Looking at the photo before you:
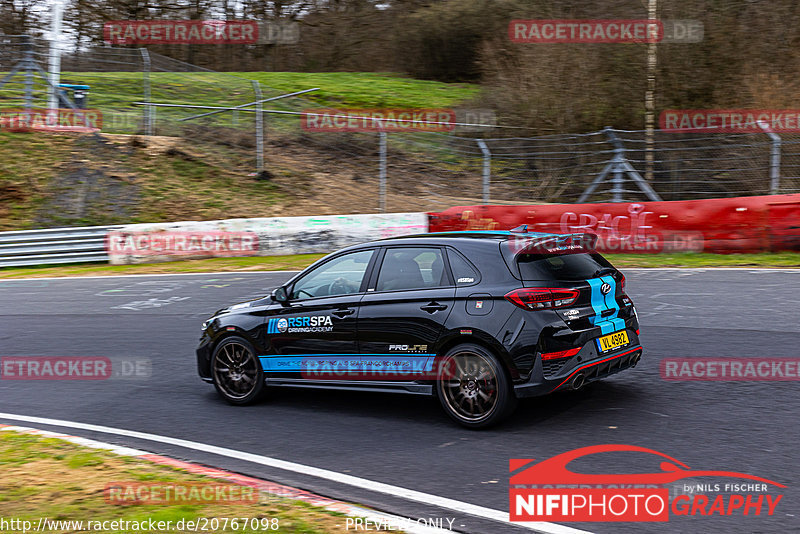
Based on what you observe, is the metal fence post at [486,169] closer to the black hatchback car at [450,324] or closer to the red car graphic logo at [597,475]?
the black hatchback car at [450,324]

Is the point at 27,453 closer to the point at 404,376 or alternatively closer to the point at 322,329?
the point at 322,329

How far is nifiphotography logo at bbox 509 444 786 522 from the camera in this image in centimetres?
450

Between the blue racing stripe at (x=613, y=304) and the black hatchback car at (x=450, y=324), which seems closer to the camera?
the black hatchback car at (x=450, y=324)

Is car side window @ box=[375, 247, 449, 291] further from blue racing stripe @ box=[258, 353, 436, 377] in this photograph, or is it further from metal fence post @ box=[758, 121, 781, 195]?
metal fence post @ box=[758, 121, 781, 195]

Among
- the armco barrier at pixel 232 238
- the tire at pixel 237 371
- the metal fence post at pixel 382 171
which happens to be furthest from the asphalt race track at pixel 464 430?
the metal fence post at pixel 382 171

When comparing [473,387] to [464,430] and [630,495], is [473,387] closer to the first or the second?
[464,430]

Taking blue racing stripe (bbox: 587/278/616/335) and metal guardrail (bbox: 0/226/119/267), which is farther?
metal guardrail (bbox: 0/226/119/267)

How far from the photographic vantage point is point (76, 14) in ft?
125

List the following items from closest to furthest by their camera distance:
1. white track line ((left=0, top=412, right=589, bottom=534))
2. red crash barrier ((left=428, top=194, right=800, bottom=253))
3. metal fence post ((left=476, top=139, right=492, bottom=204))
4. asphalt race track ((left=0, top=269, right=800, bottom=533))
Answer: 1. white track line ((left=0, top=412, right=589, bottom=534))
2. asphalt race track ((left=0, top=269, right=800, bottom=533))
3. red crash barrier ((left=428, top=194, right=800, bottom=253))
4. metal fence post ((left=476, top=139, right=492, bottom=204))

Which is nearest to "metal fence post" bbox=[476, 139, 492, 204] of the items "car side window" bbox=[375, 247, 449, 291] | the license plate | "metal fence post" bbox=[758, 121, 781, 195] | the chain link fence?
the chain link fence

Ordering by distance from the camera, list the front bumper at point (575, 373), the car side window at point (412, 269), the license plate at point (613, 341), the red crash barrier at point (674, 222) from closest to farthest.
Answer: the front bumper at point (575, 373) → the license plate at point (613, 341) → the car side window at point (412, 269) → the red crash barrier at point (674, 222)

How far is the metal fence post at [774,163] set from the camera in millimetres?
16250

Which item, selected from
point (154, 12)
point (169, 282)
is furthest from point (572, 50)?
point (154, 12)

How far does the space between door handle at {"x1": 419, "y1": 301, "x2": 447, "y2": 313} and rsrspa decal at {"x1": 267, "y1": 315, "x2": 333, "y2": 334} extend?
104 centimetres
